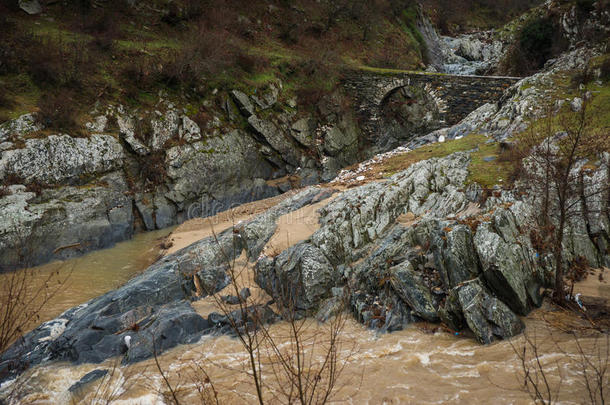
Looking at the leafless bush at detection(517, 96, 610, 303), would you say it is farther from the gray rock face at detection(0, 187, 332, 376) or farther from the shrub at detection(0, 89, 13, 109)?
the shrub at detection(0, 89, 13, 109)

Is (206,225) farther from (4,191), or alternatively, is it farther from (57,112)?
(57,112)

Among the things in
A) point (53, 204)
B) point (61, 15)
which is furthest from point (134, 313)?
point (61, 15)

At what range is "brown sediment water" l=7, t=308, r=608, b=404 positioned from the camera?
493cm

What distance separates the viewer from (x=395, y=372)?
5.57m

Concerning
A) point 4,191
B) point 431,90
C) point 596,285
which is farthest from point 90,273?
point 431,90

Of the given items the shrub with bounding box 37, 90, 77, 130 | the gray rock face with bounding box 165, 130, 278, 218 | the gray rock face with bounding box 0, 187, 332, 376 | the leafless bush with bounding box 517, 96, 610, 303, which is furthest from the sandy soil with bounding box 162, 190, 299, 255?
the leafless bush with bounding box 517, 96, 610, 303

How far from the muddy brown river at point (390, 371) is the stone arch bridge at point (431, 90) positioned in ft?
53.4

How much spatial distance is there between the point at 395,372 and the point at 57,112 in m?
16.4

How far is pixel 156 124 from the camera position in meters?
16.8

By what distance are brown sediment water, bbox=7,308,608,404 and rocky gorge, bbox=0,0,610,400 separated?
337mm

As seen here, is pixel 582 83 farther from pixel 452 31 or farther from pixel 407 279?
pixel 452 31

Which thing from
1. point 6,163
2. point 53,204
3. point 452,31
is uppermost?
point 452,31

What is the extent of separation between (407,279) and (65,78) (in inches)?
701

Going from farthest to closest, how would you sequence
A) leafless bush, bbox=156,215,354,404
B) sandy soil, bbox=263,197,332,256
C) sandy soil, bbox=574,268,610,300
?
sandy soil, bbox=263,197,332,256 < sandy soil, bbox=574,268,610,300 < leafless bush, bbox=156,215,354,404
